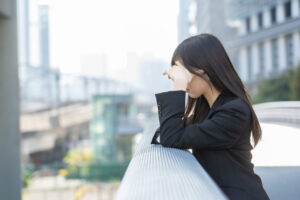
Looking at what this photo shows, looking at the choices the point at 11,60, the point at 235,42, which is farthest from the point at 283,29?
the point at 11,60

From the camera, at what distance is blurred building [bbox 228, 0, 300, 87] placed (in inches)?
1312

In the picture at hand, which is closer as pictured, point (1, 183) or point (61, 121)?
point (1, 183)

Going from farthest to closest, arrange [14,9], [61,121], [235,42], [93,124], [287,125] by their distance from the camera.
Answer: [235,42]
[61,121]
[93,124]
[14,9]
[287,125]

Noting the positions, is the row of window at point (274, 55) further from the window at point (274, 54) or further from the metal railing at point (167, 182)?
the metal railing at point (167, 182)

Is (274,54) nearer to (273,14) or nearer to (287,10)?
(273,14)

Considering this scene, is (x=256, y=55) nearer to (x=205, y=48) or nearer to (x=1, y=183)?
(x=1, y=183)

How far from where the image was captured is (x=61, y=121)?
32.3 metres

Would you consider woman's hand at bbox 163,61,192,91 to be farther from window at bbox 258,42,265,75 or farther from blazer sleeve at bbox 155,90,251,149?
window at bbox 258,42,265,75

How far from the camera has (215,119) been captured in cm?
119

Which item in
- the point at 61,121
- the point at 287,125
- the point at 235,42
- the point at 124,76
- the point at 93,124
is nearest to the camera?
the point at 287,125

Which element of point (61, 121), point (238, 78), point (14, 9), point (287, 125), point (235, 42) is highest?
point (235, 42)

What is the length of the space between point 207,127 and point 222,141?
6 cm

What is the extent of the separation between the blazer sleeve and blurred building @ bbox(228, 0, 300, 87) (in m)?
31.4

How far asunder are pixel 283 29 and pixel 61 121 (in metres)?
19.0
